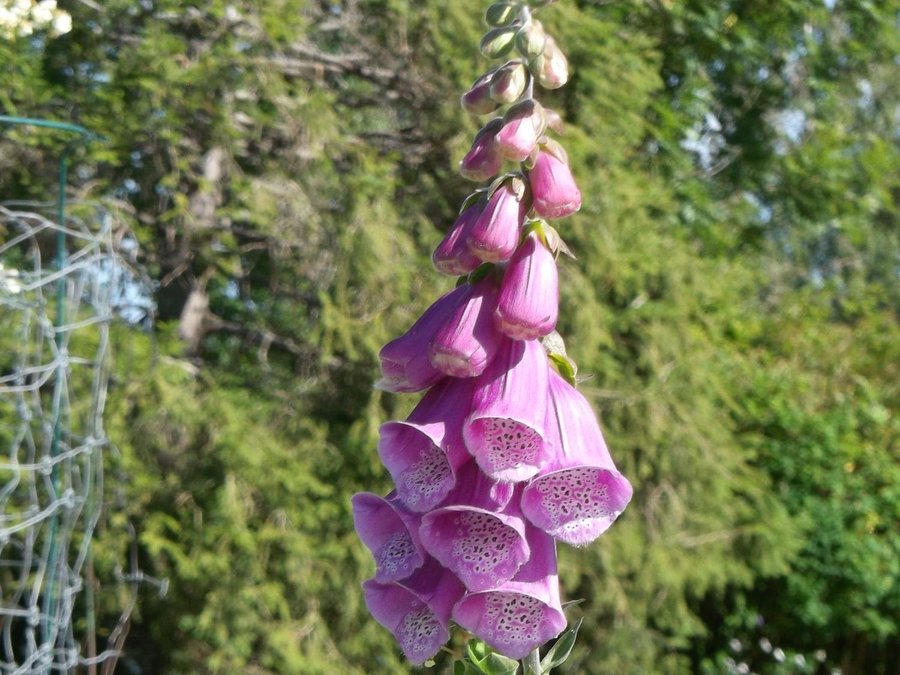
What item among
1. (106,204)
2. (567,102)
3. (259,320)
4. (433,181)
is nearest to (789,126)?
(567,102)

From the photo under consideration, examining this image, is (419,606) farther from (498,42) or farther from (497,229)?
(498,42)

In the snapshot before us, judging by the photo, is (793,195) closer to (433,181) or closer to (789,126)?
(789,126)

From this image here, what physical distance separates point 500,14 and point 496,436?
1.61 feet

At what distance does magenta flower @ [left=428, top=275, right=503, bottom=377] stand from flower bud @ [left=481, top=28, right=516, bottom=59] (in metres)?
0.28

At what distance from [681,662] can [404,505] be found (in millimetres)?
4252

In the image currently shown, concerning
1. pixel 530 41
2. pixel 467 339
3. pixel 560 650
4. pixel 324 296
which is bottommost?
pixel 324 296

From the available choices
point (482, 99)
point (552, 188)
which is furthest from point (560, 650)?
point (482, 99)

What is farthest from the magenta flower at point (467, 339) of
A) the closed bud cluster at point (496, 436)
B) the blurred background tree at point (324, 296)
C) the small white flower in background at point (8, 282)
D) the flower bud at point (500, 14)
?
the blurred background tree at point (324, 296)

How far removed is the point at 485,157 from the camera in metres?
1.13

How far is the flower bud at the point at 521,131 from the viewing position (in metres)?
1.07

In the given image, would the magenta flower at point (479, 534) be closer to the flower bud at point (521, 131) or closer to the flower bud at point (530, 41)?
the flower bud at point (521, 131)

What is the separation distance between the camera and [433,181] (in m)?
4.50

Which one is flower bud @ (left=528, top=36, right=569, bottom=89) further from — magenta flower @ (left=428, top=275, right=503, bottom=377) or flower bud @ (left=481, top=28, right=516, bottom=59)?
magenta flower @ (left=428, top=275, right=503, bottom=377)

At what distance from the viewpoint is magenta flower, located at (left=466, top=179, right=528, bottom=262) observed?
41.3 inches
